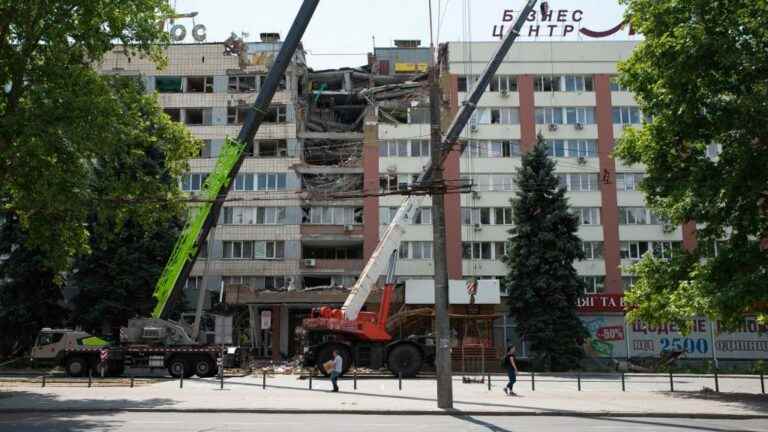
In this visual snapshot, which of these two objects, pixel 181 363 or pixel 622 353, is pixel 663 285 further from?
pixel 622 353

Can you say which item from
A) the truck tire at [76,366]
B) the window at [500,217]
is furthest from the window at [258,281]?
the truck tire at [76,366]

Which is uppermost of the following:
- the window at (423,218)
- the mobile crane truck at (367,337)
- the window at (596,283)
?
the window at (423,218)

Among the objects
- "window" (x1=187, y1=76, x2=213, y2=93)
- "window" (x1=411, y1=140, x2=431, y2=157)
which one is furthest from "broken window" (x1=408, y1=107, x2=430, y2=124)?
"window" (x1=187, y1=76, x2=213, y2=93)

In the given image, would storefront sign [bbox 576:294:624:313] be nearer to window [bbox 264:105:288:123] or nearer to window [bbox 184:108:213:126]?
window [bbox 264:105:288:123]

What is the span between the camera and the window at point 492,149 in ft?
174

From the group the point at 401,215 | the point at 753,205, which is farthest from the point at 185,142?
the point at 753,205

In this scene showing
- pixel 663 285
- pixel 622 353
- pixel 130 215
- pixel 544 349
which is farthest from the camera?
pixel 622 353

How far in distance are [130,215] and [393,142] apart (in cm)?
2908

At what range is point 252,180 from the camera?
52.4 m

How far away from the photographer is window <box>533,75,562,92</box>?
54312 mm

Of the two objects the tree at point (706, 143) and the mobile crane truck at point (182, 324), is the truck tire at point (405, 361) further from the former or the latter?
the tree at point (706, 143)

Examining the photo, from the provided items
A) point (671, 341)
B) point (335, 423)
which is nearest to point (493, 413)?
point (335, 423)

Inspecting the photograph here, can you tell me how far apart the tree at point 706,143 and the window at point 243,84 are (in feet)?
116

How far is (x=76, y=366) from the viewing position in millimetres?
32281
